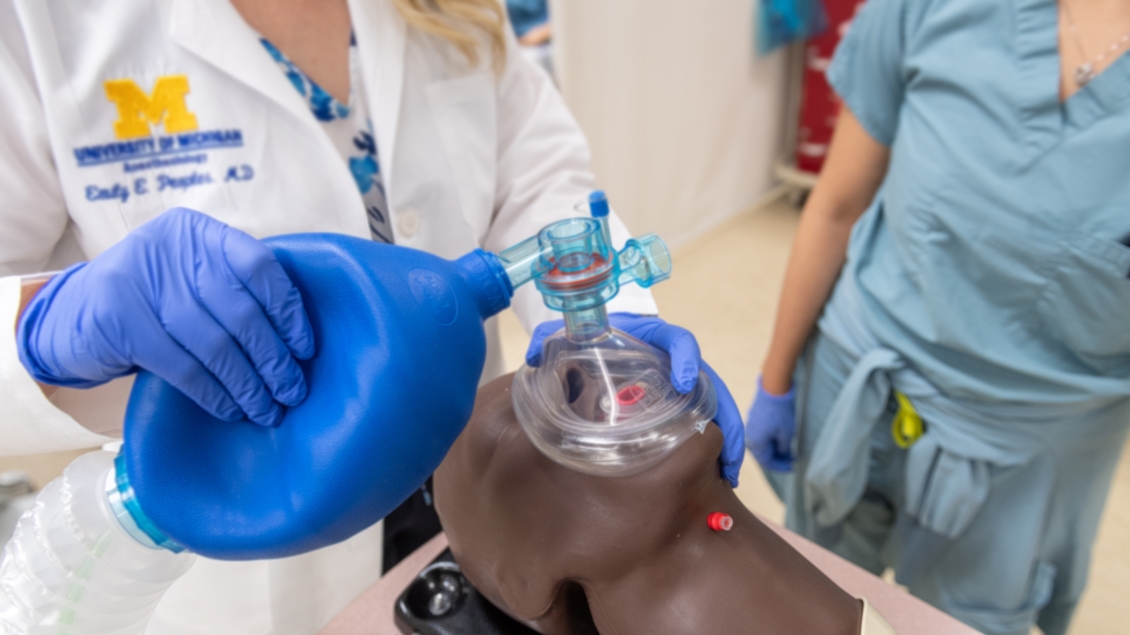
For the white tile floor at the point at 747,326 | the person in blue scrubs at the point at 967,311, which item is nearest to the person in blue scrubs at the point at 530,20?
the white tile floor at the point at 747,326

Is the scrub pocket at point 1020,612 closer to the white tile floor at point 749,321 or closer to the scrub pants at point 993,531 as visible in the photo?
the scrub pants at point 993,531

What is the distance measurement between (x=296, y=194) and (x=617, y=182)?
1.68 metres

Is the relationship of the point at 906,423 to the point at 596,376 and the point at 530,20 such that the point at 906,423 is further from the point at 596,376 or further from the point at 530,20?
the point at 530,20

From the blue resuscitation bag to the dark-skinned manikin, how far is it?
101 mm

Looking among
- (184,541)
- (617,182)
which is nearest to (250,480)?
(184,541)

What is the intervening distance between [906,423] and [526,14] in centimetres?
157

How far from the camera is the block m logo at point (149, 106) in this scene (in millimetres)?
645

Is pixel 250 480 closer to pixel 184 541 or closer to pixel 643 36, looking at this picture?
pixel 184 541

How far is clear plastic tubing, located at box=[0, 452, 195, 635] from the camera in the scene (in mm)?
504

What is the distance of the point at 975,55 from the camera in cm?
81

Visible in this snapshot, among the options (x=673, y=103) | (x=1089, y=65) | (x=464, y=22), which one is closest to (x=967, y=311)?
(x=1089, y=65)

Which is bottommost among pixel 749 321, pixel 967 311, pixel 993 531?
pixel 749 321

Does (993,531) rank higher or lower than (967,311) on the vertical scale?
lower

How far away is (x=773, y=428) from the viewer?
3.61ft
